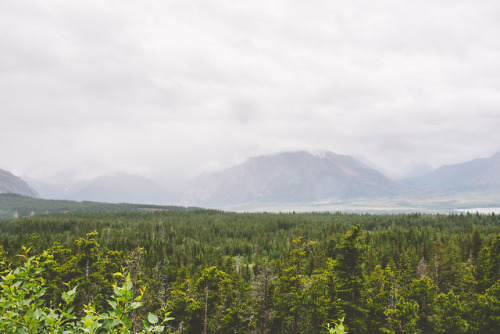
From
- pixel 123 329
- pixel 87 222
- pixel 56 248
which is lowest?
pixel 87 222

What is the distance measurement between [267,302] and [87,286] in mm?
23545

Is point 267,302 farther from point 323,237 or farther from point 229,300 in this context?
point 323,237

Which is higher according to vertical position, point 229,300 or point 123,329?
point 123,329

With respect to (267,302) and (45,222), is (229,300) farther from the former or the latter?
(45,222)

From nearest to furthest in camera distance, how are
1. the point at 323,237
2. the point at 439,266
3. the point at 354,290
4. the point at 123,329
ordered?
the point at 123,329
the point at 354,290
the point at 439,266
the point at 323,237

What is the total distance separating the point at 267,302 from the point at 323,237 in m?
83.2

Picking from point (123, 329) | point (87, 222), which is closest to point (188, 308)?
point (123, 329)

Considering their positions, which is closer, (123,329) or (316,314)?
(123,329)

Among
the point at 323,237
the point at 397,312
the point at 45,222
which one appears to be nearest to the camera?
the point at 397,312

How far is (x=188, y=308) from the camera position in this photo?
122 feet

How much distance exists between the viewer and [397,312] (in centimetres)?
2967

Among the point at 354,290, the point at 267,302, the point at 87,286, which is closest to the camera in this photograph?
the point at 354,290

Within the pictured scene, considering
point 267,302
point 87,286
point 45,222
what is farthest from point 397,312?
point 45,222

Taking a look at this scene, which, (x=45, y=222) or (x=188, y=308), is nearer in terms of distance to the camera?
(x=188, y=308)
